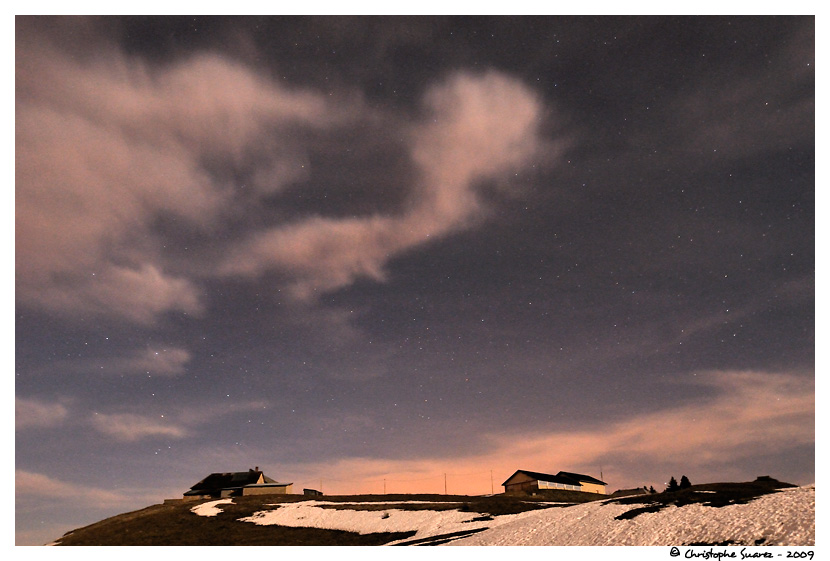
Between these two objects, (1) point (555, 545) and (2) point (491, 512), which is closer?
(1) point (555, 545)

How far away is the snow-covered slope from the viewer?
2695 cm

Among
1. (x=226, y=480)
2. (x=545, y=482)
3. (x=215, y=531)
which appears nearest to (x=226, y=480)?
(x=226, y=480)

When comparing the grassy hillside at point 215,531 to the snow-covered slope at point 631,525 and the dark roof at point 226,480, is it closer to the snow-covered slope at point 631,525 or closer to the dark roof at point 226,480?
the snow-covered slope at point 631,525

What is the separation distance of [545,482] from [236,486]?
7744cm

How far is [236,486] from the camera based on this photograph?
12631cm

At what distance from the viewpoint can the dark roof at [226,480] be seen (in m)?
125

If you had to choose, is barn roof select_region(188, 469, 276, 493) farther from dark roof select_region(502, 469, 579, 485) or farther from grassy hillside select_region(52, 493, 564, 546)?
dark roof select_region(502, 469, 579, 485)

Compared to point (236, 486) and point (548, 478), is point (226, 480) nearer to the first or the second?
point (236, 486)
